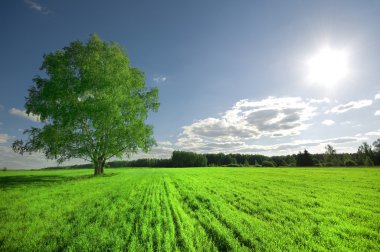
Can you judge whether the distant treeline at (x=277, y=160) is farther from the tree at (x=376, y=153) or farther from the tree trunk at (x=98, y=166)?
the tree trunk at (x=98, y=166)

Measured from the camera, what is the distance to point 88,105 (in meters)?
28.4

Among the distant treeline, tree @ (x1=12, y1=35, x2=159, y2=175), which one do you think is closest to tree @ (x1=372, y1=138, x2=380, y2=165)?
the distant treeline

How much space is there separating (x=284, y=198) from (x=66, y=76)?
30196 millimetres

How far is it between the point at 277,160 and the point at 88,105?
493 feet

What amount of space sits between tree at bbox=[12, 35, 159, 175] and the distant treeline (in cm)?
8694

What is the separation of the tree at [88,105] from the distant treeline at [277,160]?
86.9m

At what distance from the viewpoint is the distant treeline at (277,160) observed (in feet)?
345

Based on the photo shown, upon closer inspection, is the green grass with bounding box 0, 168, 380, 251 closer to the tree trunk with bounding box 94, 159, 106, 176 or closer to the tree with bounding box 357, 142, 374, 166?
the tree trunk with bounding box 94, 159, 106, 176

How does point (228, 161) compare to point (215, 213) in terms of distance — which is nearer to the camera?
point (215, 213)

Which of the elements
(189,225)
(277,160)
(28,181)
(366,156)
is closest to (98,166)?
(28,181)

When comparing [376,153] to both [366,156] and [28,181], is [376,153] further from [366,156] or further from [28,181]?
[28,181]

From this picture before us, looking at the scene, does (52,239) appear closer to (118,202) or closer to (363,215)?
(118,202)

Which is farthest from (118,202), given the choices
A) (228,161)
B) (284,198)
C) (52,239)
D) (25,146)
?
(228,161)

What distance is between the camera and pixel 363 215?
10.2 metres
